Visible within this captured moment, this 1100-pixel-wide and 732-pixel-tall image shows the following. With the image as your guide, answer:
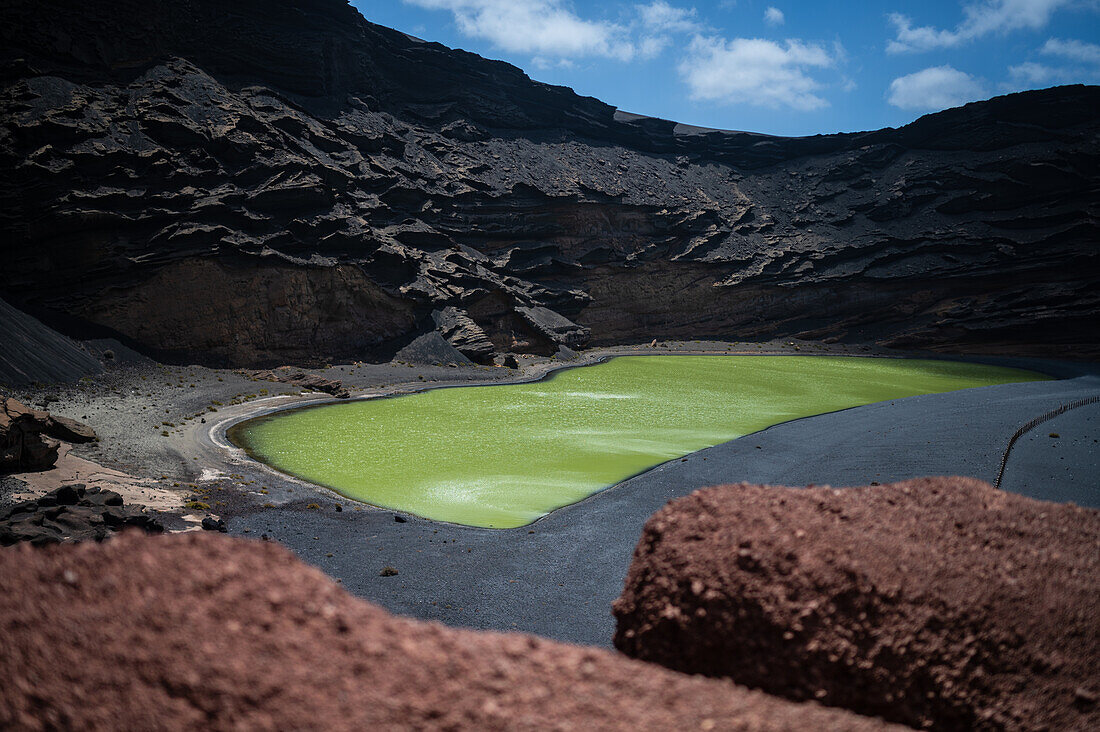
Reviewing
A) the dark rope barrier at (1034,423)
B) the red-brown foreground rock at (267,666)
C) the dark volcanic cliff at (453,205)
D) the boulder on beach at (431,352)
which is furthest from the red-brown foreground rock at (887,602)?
the boulder on beach at (431,352)

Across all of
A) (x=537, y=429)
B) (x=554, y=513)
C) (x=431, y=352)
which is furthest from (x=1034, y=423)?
(x=431, y=352)

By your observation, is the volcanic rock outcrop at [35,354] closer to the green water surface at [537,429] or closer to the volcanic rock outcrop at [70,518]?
the green water surface at [537,429]

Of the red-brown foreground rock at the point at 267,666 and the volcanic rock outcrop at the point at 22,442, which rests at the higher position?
the red-brown foreground rock at the point at 267,666

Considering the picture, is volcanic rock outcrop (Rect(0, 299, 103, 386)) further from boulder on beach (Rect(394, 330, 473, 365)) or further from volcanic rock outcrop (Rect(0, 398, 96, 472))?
boulder on beach (Rect(394, 330, 473, 365))

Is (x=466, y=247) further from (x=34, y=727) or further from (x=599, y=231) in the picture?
(x=34, y=727)

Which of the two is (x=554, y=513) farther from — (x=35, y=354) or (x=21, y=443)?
(x=35, y=354)

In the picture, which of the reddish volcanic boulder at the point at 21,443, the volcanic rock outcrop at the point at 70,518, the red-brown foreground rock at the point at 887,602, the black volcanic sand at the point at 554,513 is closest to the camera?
the red-brown foreground rock at the point at 887,602
